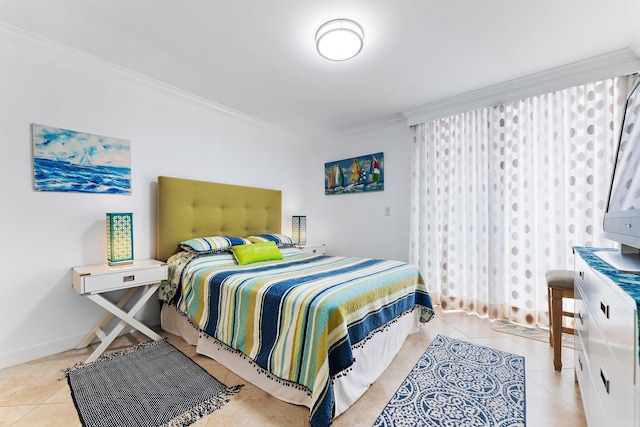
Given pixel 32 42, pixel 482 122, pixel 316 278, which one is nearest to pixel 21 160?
pixel 32 42

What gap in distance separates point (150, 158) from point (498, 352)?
3.61m

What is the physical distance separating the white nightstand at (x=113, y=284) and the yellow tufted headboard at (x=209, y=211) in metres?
0.43

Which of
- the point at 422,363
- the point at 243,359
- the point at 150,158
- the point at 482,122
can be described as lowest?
the point at 422,363

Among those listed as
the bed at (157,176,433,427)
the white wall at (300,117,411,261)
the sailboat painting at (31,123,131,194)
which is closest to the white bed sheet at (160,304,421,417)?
the bed at (157,176,433,427)

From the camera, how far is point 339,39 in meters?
1.95

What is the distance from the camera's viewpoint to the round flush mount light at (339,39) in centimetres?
189

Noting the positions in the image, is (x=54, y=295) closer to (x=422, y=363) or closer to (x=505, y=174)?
Answer: (x=422, y=363)

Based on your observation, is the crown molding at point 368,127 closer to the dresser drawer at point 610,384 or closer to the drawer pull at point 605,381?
the dresser drawer at point 610,384

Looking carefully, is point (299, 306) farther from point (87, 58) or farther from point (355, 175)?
point (355, 175)

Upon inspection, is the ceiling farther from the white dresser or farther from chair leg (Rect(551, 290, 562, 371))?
chair leg (Rect(551, 290, 562, 371))

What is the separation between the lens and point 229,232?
3.33 meters

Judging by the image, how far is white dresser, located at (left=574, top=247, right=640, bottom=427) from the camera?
2.21ft

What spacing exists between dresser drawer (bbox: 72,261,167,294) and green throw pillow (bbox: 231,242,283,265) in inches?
25.1

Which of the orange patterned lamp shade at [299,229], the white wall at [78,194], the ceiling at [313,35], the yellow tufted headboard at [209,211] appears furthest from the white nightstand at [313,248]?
the ceiling at [313,35]
